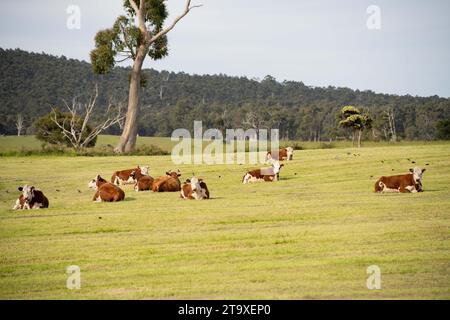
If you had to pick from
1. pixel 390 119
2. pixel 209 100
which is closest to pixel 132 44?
pixel 390 119

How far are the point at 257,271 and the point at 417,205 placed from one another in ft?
26.3

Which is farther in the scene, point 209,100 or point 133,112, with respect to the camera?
point 209,100

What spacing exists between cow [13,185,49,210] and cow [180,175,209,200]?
4.28 metres

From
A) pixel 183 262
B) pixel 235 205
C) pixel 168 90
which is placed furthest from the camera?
pixel 168 90

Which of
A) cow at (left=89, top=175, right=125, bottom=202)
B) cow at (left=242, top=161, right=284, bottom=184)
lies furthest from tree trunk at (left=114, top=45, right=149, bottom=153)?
cow at (left=89, top=175, right=125, bottom=202)

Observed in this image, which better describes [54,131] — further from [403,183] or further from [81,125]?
[403,183]

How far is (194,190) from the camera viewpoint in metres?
20.9

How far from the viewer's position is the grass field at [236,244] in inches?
391

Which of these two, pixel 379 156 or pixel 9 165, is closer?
pixel 379 156

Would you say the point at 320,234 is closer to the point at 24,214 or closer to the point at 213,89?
the point at 24,214

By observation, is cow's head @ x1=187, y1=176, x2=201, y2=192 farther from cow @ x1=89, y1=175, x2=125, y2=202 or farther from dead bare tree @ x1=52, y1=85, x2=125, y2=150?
dead bare tree @ x1=52, y1=85, x2=125, y2=150

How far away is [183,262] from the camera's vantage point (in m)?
11.6

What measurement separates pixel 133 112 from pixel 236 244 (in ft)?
128
